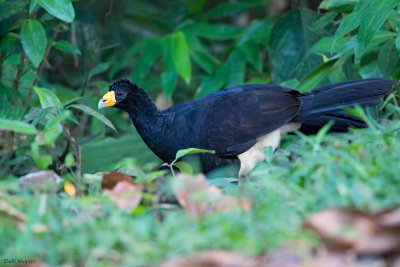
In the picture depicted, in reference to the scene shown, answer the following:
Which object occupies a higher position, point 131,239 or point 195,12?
point 195,12

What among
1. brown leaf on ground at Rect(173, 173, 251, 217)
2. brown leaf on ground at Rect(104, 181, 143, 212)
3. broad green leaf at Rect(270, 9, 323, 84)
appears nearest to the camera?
brown leaf on ground at Rect(173, 173, 251, 217)

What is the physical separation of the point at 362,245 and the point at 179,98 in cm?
531

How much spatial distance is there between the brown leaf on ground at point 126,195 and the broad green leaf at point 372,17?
1950 millimetres

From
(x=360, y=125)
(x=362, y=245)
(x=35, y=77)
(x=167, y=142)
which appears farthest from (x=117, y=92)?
(x=362, y=245)

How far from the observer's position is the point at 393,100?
4.24 metres

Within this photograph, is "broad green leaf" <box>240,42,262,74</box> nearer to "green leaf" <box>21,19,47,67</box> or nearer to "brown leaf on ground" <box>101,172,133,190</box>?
"green leaf" <box>21,19,47,67</box>

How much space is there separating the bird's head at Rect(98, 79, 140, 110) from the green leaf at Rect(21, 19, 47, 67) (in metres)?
0.52

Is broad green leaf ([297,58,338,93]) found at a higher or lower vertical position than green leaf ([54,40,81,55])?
higher

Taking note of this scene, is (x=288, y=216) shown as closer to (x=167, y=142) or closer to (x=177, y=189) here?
(x=177, y=189)

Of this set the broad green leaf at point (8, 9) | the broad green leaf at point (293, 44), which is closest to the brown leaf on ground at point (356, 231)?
the broad green leaf at point (8, 9)

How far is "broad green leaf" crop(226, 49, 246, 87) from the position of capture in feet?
19.2

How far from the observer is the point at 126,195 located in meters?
2.24

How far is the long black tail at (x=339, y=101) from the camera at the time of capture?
3.90 metres

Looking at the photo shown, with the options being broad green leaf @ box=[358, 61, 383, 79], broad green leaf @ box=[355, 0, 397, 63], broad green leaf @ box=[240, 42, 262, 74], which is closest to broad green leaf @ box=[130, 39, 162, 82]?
broad green leaf @ box=[240, 42, 262, 74]
